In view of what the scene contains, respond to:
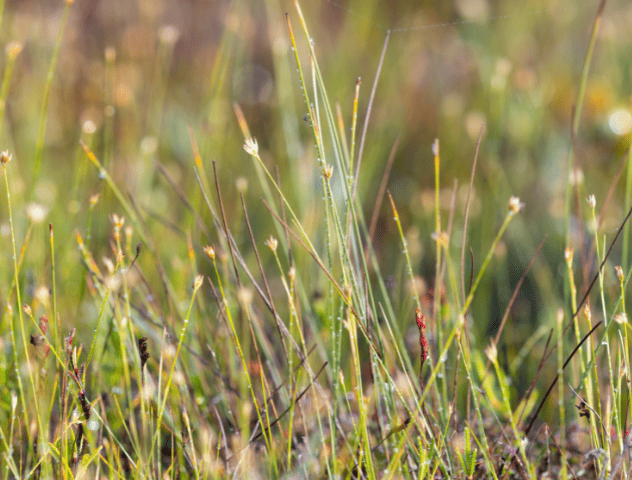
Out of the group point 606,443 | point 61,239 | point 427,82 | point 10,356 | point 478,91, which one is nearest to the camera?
point 606,443

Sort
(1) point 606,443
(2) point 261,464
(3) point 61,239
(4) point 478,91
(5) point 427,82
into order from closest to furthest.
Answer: (1) point 606,443 < (2) point 261,464 < (3) point 61,239 < (4) point 478,91 < (5) point 427,82

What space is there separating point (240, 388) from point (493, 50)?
1.82 m

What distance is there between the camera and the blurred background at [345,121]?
1254mm

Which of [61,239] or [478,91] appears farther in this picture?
[478,91]

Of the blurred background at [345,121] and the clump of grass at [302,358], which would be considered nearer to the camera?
the clump of grass at [302,358]

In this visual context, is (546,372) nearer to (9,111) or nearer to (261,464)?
(261,464)

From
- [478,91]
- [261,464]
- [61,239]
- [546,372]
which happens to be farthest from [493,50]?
[261,464]

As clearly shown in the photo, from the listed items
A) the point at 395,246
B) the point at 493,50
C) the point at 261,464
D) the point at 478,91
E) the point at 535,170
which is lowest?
the point at 261,464

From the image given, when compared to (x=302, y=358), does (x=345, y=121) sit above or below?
above

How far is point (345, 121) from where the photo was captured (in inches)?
68.1

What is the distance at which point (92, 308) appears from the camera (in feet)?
3.64

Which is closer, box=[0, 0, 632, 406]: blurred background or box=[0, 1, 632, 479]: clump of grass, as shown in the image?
box=[0, 1, 632, 479]: clump of grass

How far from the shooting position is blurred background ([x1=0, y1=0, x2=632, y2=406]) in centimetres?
125

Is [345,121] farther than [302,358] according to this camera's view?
Yes
